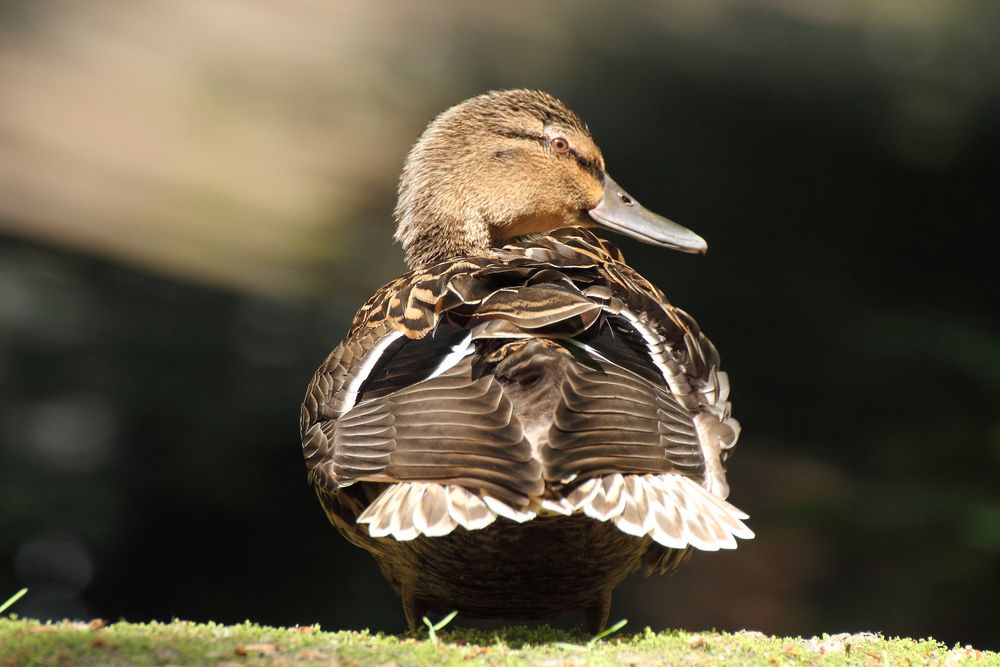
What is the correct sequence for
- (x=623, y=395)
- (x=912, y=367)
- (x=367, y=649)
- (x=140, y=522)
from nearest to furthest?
(x=367, y=649) → (x=623, y=395) → (x=140, y=522) → (x=912, y=367)

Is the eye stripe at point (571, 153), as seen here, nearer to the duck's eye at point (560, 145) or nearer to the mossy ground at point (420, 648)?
the duck's eye at point (560, 145)

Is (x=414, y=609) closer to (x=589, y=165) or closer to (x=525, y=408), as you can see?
(x=525, y=408)

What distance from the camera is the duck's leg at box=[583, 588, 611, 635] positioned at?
3.40 m

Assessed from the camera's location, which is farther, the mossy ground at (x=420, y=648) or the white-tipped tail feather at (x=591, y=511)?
the white-tipped tail feather at (x=591, y=511)

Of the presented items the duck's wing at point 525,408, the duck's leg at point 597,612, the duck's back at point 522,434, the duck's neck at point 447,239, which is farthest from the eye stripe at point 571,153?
the duck's leg at point 597,612

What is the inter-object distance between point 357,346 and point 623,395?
97 cm

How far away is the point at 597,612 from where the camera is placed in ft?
11.3

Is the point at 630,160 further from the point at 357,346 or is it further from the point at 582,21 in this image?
the point at 357,346

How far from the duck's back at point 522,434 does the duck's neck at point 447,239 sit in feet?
1.33

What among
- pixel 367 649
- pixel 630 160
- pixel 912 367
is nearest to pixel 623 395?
pixel 367 649

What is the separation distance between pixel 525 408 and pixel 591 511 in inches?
13.9

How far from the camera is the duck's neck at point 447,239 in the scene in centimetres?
399

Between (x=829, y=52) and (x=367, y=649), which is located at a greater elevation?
(x=829, y=52)

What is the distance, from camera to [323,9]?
18.9ft
